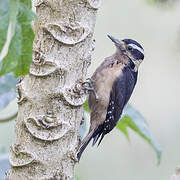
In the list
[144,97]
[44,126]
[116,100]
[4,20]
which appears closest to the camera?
[4,20]

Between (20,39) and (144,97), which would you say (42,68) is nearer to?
(20,39)

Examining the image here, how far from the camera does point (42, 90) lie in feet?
6.07

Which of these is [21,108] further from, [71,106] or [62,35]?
[62,35]

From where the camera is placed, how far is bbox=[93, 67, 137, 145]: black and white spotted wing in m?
3.27

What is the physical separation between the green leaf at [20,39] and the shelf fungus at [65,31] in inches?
17.2

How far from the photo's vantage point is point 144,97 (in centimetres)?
636

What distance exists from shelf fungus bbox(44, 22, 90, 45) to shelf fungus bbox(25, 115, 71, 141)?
0.30 meters

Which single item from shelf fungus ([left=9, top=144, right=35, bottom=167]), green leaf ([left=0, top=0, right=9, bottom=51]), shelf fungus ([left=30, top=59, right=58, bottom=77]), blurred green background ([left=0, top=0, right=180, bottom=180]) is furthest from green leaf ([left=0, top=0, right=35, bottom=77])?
blurred green background ([left=0, top=0, right=180, bottom=180])

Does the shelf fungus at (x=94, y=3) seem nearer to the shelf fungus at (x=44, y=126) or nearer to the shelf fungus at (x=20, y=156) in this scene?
the shelf fungus at (x=44, y=126)

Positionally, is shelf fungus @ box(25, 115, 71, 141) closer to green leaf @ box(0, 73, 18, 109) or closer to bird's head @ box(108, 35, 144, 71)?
green leaf @ box(0, 73, 18, 109)

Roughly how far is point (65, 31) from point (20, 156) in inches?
20.5

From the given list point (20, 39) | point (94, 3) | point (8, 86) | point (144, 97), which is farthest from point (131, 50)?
point (144, 97)

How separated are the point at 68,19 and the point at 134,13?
15.7 ft

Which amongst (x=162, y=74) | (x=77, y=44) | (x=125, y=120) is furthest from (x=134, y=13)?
(x=77, y=44)
